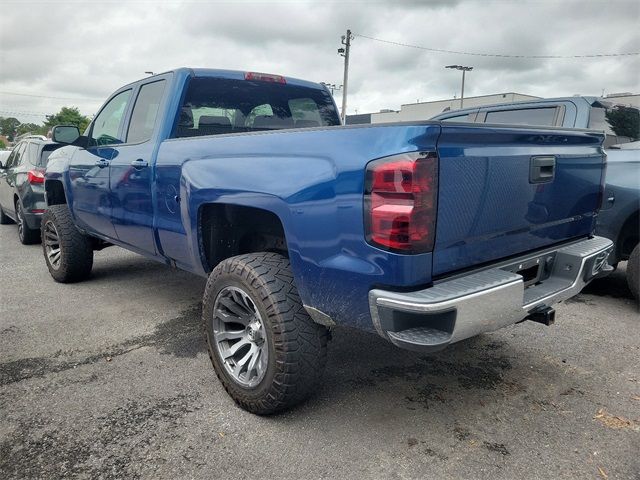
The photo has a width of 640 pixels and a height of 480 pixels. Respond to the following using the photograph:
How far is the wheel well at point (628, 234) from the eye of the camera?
4.48 metres

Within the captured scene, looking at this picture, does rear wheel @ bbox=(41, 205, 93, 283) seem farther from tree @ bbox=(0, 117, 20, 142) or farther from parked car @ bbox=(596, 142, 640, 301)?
tree @ bbox=(0, 117, 20, 142)

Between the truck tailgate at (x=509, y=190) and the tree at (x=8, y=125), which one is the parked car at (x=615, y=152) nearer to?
the truck tailgate at (x=509, y=190)

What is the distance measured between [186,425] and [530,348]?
2480 millimetres

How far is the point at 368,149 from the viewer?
82.6 inches

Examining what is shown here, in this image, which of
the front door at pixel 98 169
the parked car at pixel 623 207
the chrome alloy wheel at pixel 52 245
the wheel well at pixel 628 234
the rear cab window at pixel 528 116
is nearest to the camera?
the front door at pixel 98 169

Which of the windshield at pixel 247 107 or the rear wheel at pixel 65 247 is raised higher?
the windshield at pixel 247 107

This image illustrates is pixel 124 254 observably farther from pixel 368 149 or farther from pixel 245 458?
pixel 368 149

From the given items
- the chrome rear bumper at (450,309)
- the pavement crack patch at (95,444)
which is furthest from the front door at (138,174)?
the chrome rear bumper at (450,309)

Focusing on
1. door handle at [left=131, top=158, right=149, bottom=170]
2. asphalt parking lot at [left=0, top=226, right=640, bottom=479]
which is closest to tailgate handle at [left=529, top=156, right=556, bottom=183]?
asphalt parking lot at [left=0, top=226, right=640, bottom=479]

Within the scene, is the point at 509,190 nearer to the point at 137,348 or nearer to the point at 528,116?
the point at 137,348

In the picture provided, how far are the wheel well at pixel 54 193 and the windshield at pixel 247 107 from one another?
2.63 meters

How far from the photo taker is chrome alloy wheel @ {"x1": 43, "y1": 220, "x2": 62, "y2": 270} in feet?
17.5

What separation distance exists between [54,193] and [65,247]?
2.71ft

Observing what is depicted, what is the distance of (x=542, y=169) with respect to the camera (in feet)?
8.53
